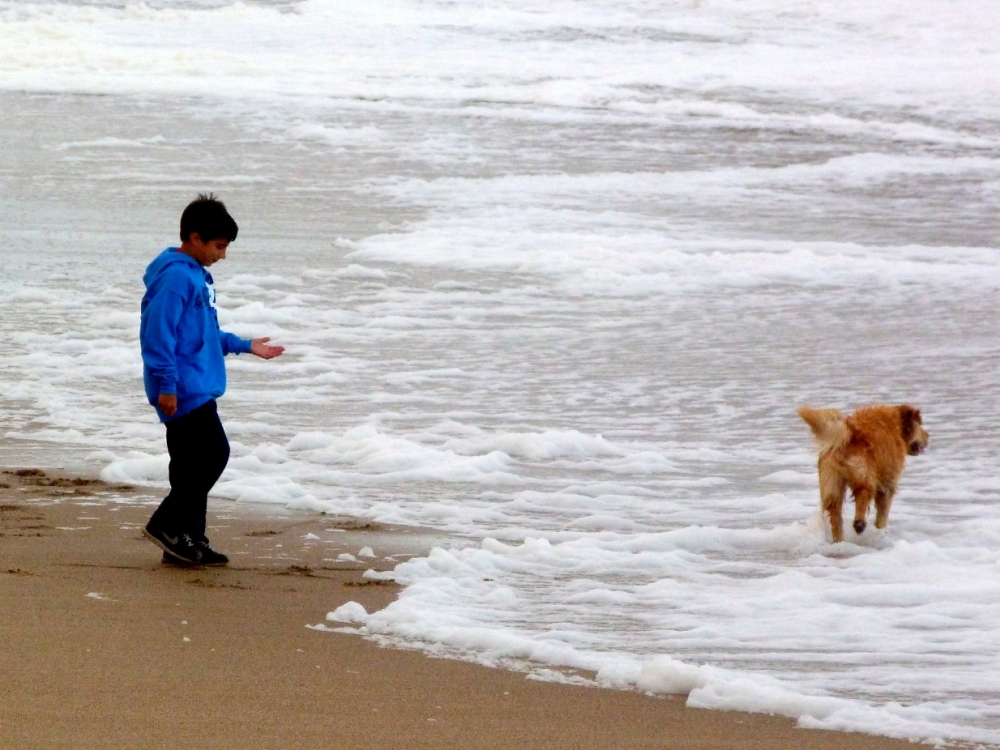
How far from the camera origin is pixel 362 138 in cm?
2291

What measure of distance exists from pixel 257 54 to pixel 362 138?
12334 mm

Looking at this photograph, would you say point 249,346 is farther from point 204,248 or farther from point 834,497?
point 834,497

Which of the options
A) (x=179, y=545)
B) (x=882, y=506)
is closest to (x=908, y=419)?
(x=882, y=506)

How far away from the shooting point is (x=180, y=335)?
5418mm

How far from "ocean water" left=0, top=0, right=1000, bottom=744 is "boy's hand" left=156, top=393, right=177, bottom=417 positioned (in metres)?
1.01

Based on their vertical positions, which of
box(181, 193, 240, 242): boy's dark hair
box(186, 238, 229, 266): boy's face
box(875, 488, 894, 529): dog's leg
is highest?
box(181, 193, 240, 242): boy's dark hair

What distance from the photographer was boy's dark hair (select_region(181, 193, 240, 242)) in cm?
539

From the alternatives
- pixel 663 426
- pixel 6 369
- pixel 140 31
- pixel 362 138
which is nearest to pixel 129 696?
pixel 663 426

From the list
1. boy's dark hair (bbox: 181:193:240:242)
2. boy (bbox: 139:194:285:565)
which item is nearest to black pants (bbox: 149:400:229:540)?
boy (bbox: 139:194:285:565)

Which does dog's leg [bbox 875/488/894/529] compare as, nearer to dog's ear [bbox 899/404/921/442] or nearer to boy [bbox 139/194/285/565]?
dog's ear [bbox 899/404/921/442]

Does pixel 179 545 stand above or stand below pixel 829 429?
below

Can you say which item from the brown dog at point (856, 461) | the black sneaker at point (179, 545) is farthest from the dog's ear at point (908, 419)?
the black sneaker at point (179, 545)

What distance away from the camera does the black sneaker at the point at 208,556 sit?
18.1 ft

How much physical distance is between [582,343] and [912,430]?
4.56 m
